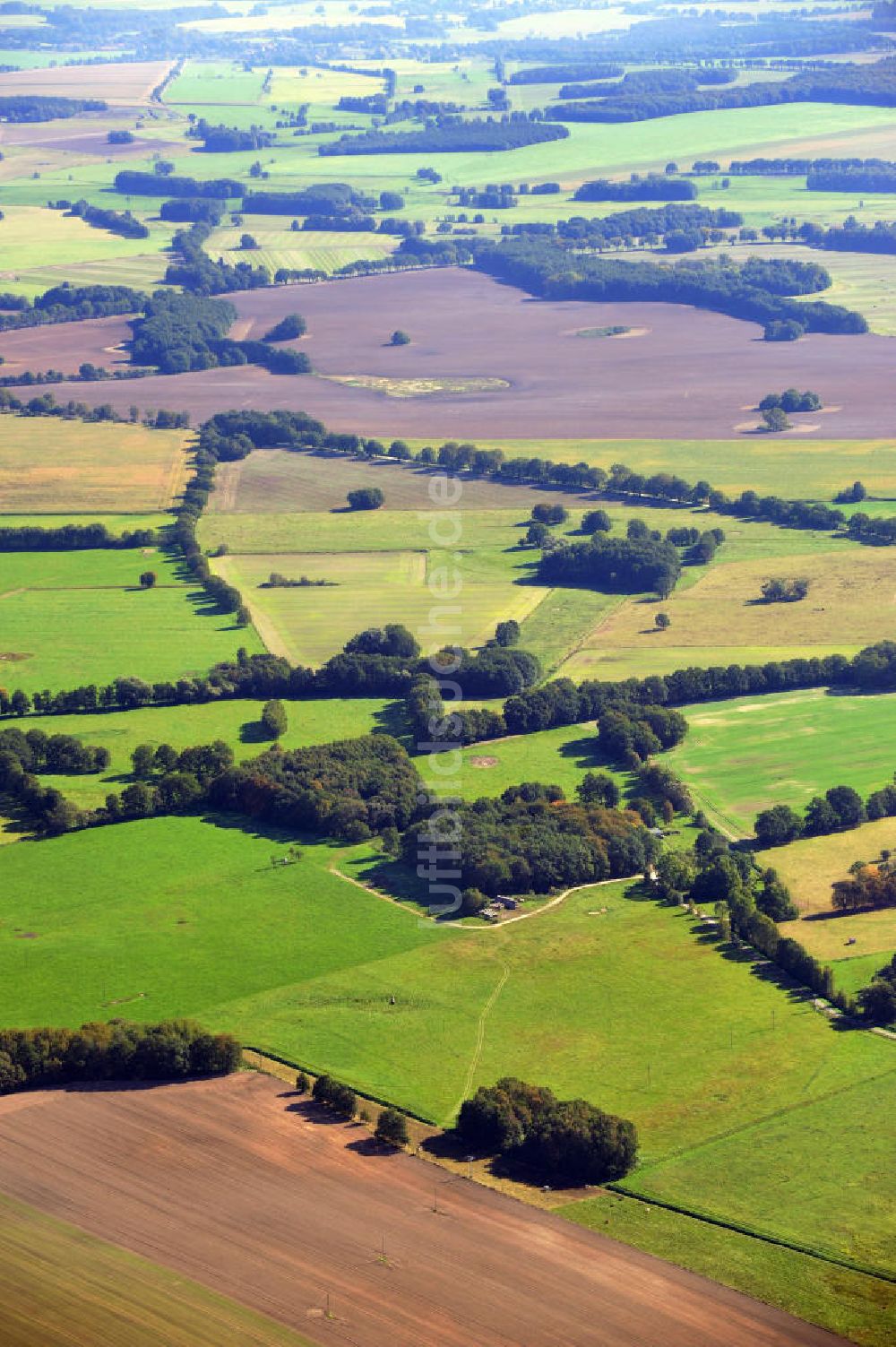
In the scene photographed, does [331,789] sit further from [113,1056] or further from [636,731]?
[113,1056]

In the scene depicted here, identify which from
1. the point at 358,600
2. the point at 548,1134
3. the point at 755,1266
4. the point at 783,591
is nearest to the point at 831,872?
the point at 548,1134

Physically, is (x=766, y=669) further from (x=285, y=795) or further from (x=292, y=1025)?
(x=292, y=1025)

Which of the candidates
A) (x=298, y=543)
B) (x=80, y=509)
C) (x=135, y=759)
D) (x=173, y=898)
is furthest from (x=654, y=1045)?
(x=80, y=509)

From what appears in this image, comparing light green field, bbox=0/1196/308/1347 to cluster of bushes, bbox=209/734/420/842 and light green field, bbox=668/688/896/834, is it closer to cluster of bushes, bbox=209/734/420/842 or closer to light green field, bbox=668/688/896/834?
cluster of bushes, bbox=209/734/420/842

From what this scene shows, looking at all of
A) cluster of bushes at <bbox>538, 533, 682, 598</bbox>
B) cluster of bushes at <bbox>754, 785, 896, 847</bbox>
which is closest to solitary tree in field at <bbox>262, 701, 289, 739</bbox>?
cluster of bushes at <bbox>754, 785, 896, 847</bbox>

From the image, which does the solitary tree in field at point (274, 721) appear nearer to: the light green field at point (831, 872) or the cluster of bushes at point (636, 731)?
the cluster of bushes at point (636, 731)
